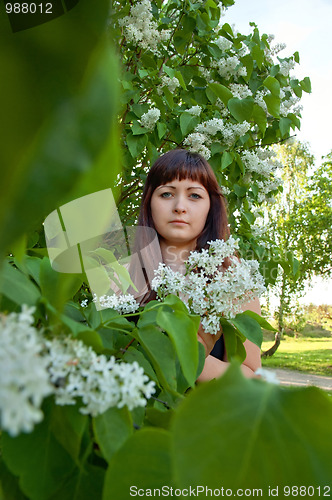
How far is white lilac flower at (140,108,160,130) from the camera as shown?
1407 millimetres

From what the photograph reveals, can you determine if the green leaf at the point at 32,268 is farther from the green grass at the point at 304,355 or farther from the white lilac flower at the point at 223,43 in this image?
the green grass at the point at 304,355

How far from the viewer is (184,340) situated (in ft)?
0.77

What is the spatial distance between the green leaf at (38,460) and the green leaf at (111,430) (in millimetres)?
20

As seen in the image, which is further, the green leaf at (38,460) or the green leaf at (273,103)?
the green leaf at (273,103)

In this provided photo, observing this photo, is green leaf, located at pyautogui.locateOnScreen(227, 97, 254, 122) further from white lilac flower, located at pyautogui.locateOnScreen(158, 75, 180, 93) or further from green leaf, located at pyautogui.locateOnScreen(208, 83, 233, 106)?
white lilac flower, located at pyautogui.locateOnScreen(158, 75, 180, 93)

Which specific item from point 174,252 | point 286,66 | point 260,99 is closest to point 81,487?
point 174,252

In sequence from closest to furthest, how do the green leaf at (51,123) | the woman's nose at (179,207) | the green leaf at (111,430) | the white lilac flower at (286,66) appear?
the green leaf at (51,123)
the green leaf at (111,430)
the woman's nose at (179,207)
the white lilac flower at (286,66)

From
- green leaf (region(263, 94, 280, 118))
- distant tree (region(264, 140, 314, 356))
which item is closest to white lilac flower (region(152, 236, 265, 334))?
green leaf (region(263, 94, 280, 118))

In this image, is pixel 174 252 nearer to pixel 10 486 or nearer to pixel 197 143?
pixel 197 143

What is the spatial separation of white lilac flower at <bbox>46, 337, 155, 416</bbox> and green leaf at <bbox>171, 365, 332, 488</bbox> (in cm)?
5

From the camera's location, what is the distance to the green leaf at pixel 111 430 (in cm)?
18


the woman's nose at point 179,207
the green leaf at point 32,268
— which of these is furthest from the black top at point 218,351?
the green leaf at point 32,268

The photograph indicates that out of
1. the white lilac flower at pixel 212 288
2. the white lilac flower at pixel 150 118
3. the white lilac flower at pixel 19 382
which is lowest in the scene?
the white lilac flower at pixel 19 382

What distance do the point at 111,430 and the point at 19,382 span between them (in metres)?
0.10
